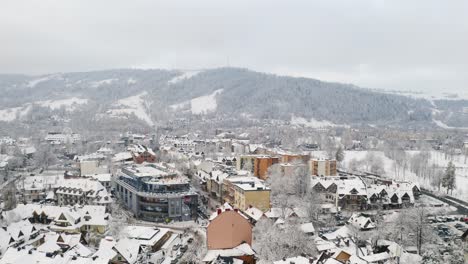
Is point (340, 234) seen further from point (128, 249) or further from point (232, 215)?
point (128, 249)

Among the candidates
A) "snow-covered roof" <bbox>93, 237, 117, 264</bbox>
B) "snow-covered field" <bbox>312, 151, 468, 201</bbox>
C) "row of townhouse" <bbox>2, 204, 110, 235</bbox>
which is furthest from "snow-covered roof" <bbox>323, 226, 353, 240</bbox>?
"snow-covered field" <bbox>312, 151, 468, 201</bbox>

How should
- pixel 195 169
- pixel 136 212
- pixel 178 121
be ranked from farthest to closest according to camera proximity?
pixel 178 121, pixel 195 169, pixel 136 212

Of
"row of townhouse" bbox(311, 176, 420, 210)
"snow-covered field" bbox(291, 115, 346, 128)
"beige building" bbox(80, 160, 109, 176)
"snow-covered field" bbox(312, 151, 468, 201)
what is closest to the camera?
"row of townhouse" bbox(311, 176, 420, 210)

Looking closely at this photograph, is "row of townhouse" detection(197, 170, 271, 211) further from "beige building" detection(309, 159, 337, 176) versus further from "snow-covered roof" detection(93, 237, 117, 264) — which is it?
"snow-covered roof" detection(93, 237, 117, 264)

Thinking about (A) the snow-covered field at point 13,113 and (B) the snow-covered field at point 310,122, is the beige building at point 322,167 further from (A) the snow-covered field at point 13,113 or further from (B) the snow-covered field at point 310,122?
(A) the snow-covered field at point 13,113

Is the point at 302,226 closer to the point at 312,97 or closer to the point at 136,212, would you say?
the point at 136,212

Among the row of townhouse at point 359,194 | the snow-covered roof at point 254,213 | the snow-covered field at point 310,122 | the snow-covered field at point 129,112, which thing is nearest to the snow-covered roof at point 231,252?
the snow-covered roof at point 254,213

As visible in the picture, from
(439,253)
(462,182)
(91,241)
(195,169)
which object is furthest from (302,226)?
(462,182)
